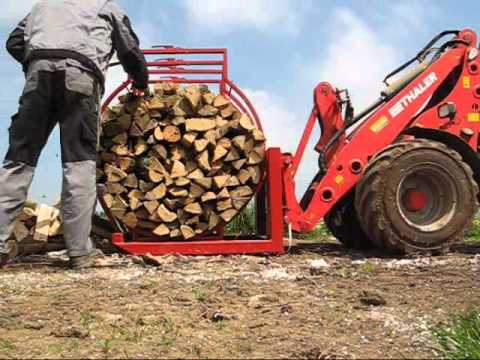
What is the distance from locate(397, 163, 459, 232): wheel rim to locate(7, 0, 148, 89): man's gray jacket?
2.52m

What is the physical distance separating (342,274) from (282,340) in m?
1.87

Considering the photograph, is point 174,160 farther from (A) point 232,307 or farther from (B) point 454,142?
(B) point 454,142

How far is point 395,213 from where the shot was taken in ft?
18.4

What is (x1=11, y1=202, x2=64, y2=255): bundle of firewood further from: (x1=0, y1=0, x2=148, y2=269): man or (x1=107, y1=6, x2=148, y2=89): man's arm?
(x1=107, y1=6, x2=148, y2=89): man's arm

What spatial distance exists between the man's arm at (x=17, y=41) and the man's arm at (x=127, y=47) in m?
0.70

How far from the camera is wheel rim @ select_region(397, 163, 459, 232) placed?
18.9ft

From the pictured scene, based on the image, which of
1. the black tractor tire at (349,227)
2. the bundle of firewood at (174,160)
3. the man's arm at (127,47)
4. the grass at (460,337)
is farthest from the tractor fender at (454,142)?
the grass at (460,337)

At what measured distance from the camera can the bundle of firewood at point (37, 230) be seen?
617 cm

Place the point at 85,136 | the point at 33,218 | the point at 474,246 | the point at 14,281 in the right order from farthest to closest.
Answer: the point at 474,246 → the point at 33,218 → the point at 85,136 → the point at 14,281

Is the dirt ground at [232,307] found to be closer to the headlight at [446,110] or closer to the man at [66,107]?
the man at [66,107]

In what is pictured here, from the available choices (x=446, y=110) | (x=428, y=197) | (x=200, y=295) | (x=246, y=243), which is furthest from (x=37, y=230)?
(x=446, y=110)

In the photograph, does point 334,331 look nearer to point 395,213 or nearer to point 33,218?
point 395,213

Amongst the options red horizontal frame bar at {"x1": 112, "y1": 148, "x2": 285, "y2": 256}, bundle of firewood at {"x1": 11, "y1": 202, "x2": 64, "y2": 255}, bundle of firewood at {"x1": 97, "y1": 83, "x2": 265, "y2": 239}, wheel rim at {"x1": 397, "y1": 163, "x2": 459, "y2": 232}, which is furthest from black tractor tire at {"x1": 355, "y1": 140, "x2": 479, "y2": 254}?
bundle of firewood at {"x1": 11, "y1": 202, "x2": 64, "y2": 255}

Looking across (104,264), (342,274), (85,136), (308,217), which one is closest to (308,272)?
(342,274)
